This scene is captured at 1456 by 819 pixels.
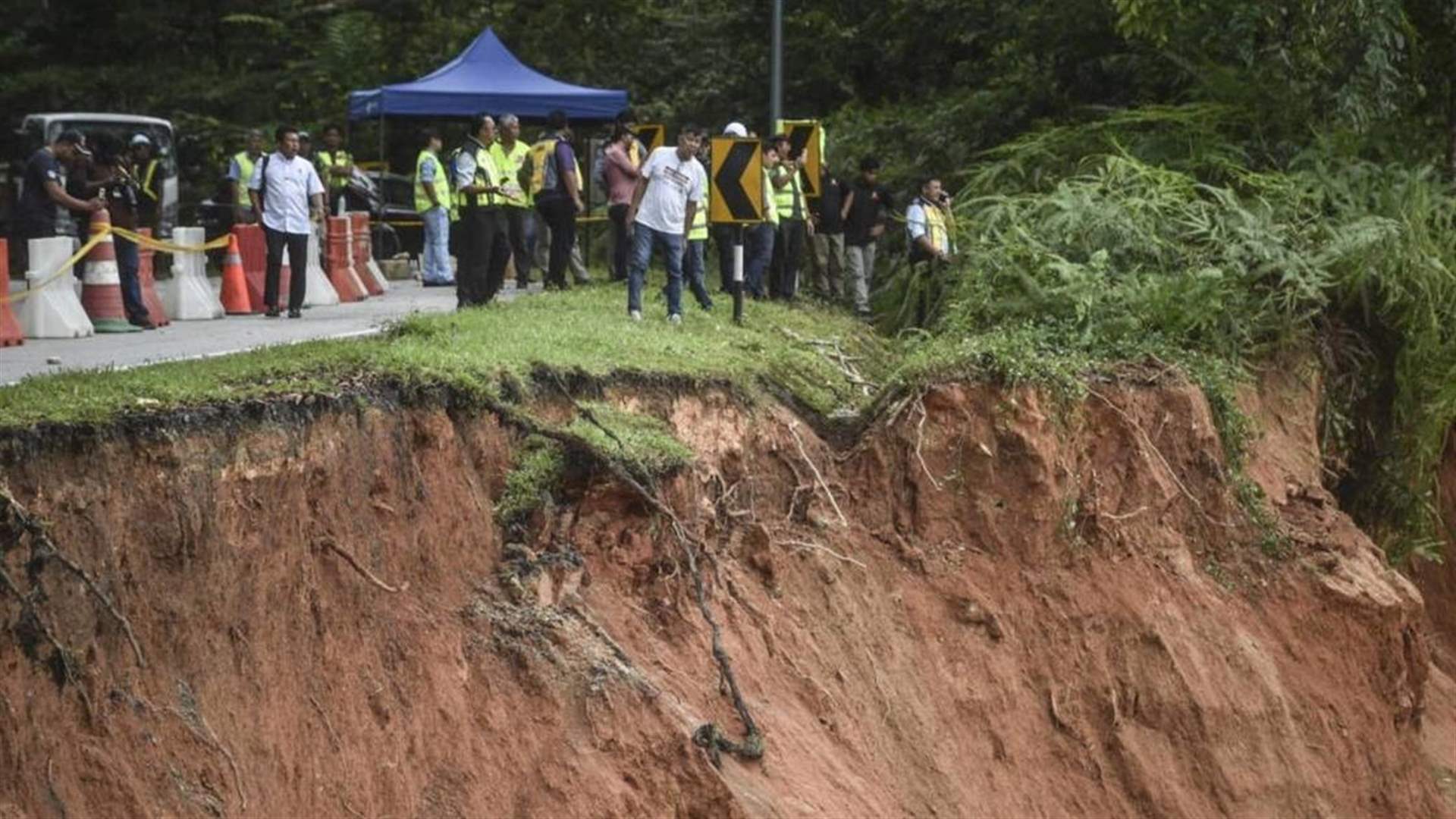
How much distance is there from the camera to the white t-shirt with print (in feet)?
62.2

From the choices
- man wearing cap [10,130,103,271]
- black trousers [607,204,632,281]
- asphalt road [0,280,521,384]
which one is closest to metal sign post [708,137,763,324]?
asphalt road [0,280,521,384]

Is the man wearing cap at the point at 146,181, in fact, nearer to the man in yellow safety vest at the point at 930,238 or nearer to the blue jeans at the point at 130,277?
the blue jeans at the point at 130,277

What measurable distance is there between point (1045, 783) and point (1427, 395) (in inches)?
213

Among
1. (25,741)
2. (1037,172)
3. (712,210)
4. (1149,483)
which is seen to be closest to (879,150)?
(1037,172)

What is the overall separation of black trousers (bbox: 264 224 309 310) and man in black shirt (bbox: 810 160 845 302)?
568 centimetres

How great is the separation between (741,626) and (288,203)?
873 cm

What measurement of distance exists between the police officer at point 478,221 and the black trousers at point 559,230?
7.22 ft

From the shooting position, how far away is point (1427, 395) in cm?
1944

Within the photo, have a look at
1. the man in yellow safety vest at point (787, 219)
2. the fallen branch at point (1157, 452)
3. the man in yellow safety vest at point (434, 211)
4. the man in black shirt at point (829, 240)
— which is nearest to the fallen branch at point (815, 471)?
the fallen branch at point (1157, 452)

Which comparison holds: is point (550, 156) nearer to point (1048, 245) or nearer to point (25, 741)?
point (1048, 245)

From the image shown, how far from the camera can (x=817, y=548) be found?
1545 centimetres

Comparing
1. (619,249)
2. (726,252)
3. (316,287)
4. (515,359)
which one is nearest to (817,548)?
(515,359)

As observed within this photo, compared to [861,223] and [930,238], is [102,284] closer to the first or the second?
[930,238]

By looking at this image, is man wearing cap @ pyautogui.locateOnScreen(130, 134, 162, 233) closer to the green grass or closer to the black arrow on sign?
the green grass
